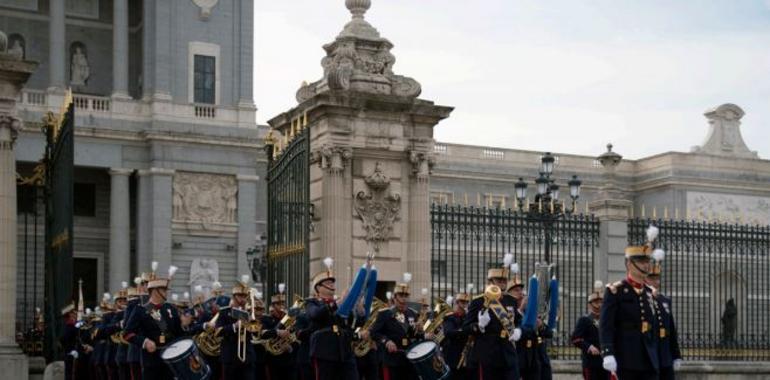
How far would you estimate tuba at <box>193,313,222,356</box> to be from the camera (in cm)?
1784

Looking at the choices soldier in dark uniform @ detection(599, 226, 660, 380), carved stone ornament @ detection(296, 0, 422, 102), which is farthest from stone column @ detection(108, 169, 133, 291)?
soldier in dark uniform @ detection(599, 226, 660, 380)

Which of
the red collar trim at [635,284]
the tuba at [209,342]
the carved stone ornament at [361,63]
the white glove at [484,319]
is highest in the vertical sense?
the carved stone ornament at [361,63]

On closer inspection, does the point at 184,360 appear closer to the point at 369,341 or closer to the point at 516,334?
the point at 369,341

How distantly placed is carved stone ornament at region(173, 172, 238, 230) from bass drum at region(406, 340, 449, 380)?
33408mm

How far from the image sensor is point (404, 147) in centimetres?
2038

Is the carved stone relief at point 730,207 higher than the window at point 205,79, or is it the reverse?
the window at point 205,79

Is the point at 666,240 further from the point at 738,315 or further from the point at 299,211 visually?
the point at 299,211

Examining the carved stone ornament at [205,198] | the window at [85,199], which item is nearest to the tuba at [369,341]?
the carved stone ornament at [205,198]

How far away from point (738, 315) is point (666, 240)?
15.2ft

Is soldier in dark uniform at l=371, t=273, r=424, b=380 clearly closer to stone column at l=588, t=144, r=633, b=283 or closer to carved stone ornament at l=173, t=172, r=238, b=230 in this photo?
stone column at l=588, t=144, r=633, b=283

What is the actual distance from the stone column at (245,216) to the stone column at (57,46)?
7514mm

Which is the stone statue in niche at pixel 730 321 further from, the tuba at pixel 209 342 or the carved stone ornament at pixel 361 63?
the tuba at pixel 209 342

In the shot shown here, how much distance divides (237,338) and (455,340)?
110 inches

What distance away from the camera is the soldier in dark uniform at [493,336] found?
15766 mm
